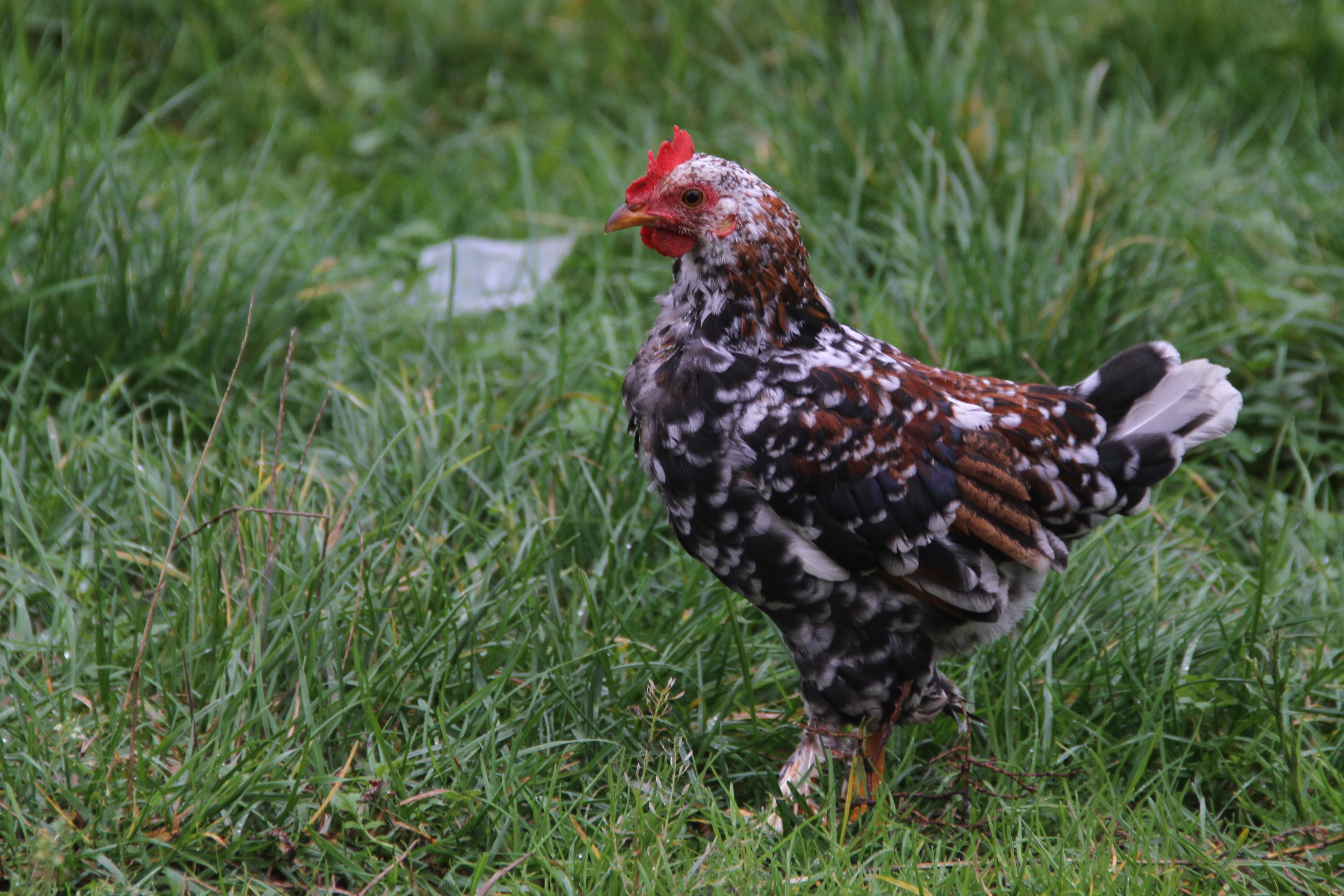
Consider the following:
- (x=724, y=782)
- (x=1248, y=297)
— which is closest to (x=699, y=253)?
(x=724, y=782)

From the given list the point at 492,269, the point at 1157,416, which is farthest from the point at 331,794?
the point at 492,269

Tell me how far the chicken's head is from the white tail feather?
1.00 metres

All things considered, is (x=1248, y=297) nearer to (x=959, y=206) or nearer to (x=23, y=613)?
(x=959, y=206)

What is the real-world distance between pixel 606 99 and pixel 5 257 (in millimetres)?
2690

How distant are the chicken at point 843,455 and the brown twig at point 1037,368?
45 centimetres

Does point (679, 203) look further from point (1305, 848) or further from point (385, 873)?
point (1305, 848)

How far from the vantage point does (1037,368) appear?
3057 millimetres

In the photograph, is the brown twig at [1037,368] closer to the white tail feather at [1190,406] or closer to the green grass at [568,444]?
the green grass at [568,444]

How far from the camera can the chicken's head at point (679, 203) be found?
237 centimetres

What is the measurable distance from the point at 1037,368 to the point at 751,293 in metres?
1.02

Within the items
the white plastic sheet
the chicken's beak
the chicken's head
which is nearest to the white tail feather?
the chicken's head

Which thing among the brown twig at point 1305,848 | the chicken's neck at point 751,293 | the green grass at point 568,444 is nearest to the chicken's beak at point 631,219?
the chicken's neck at point 751,293

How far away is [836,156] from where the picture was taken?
4266mm

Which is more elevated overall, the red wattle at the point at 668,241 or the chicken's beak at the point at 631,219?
the chicken's beak at the point at 631,219
